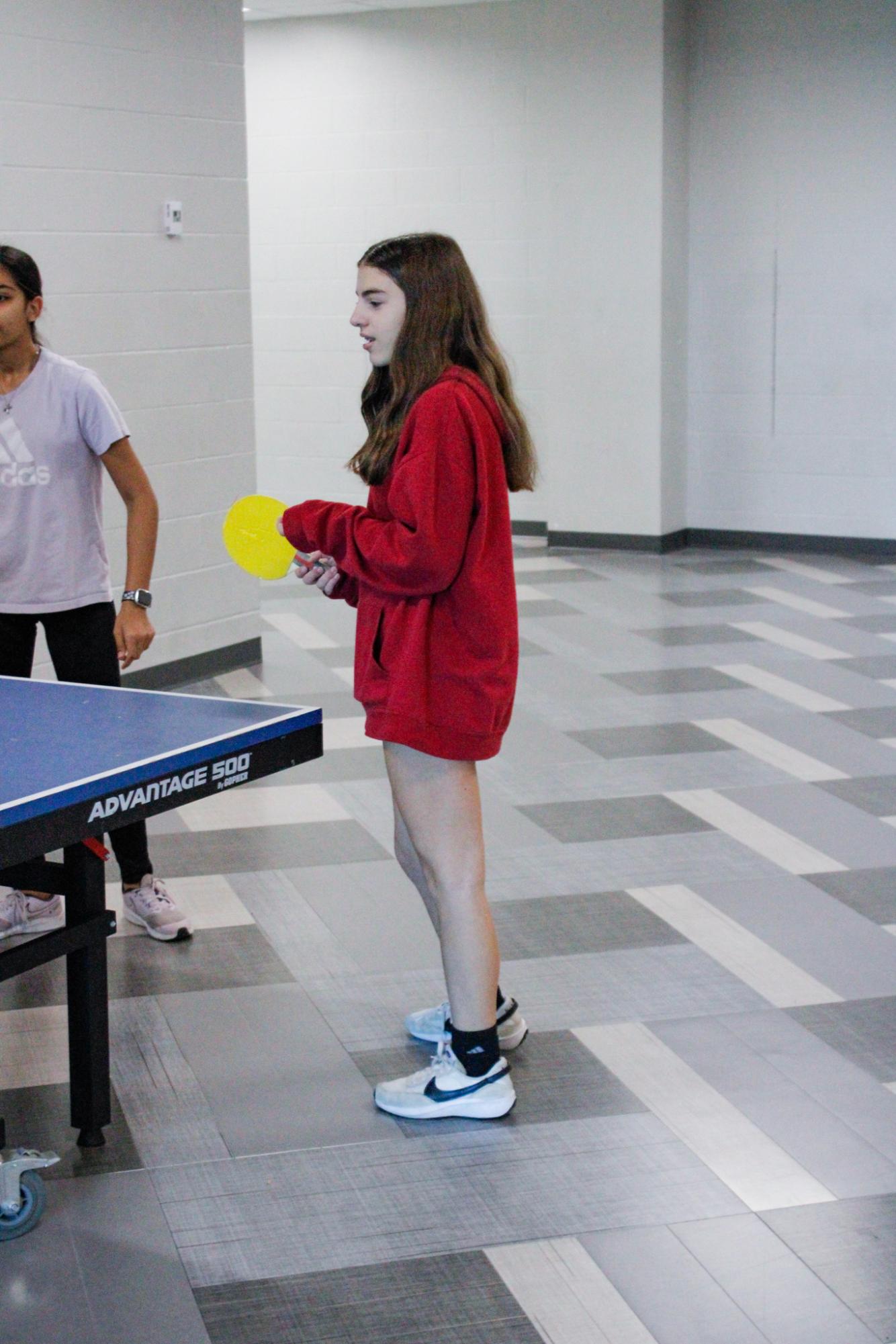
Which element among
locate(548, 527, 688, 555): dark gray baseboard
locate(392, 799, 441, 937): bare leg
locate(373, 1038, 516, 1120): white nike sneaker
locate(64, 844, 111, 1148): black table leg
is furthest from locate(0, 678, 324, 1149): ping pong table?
locate(548, 527, 688, 555): dark gray baseboard

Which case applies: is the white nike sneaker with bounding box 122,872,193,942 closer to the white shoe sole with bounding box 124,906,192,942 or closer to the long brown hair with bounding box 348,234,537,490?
the white shoe sole with bounding box 124,906,192,942

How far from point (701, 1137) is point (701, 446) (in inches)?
261

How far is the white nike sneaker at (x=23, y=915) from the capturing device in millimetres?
3500

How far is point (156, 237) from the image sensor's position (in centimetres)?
560

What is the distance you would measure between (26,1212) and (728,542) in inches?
279

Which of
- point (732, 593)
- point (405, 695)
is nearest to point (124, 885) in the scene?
point (405, 695)

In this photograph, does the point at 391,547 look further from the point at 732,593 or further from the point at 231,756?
the point at 732,593

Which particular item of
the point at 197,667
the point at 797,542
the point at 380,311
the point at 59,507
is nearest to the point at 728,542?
the point at 797,542

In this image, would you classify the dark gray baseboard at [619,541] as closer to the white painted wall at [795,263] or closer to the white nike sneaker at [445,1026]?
the white painted wall at [795,263]

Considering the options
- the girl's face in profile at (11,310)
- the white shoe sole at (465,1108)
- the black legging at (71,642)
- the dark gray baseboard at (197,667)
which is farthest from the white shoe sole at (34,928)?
the dark gray baseboard at (197,667)

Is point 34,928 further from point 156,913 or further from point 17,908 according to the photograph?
point 156,913

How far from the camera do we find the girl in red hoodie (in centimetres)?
241

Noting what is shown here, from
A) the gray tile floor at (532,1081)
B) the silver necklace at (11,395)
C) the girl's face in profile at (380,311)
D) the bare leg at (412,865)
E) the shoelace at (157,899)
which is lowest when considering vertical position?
the gray tile floor at (532,1081)

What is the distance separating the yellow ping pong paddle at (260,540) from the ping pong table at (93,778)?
23cm
